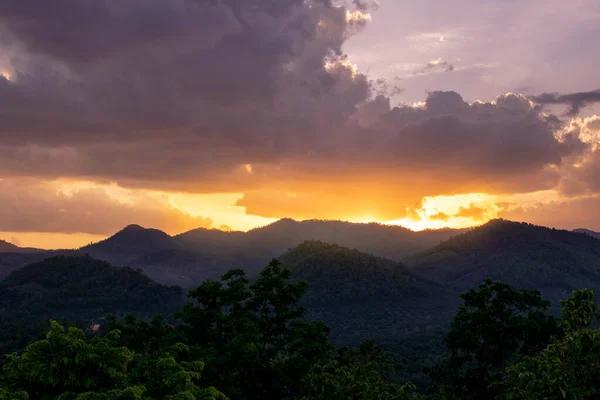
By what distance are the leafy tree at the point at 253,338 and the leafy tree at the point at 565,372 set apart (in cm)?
2137

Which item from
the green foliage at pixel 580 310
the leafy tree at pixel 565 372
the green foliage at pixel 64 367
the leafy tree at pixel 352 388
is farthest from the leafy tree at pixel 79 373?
the green foliage at pixel 580 310

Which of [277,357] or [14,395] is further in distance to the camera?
[277,357]

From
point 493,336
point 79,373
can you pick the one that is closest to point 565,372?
point 79,373

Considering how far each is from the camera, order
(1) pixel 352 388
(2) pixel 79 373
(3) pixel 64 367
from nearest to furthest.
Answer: (3) pixel 64 367 → (2) pixel 79 373 → (1) pixel 352 388

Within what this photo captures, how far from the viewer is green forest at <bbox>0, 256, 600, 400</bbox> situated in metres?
26.4

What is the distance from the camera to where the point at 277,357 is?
50.8 meters

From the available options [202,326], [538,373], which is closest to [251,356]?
[202,326]

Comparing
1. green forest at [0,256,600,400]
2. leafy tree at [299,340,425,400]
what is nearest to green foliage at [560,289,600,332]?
green forest at [0,256,600,400]

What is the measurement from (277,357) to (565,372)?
28.8 m

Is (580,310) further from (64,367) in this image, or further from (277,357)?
(277,357)

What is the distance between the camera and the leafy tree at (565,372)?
80.5ft

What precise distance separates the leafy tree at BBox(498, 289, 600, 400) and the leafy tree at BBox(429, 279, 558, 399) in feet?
76.9

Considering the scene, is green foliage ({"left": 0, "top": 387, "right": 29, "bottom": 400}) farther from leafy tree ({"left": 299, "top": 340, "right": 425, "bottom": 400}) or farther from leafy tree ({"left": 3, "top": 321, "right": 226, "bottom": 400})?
leafy tree ({"left": 299, "top": 340, "right": 425, "bottom": 400})

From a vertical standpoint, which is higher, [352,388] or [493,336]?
[493,336]
